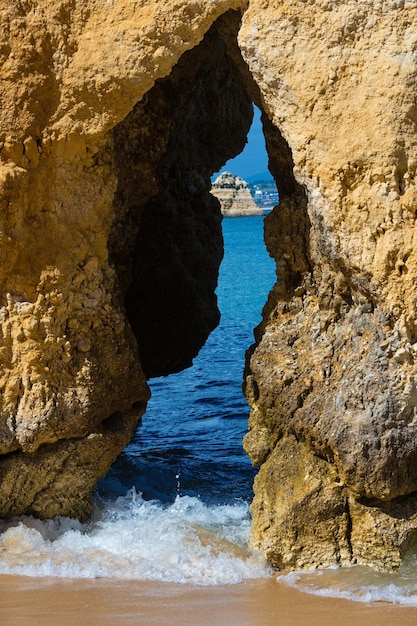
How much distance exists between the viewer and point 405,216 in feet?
17.7

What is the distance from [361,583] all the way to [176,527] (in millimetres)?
1384

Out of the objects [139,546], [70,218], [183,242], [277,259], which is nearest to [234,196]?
[183,242]

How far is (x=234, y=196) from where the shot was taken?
57.9 m

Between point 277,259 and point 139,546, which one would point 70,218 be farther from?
point 139,546

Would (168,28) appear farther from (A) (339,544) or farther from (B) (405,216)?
(A) (339,544)

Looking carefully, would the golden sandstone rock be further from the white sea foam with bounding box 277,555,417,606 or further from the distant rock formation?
the distant rock formation

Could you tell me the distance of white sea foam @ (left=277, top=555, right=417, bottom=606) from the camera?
5.36 metres

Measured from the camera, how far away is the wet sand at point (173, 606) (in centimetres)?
505

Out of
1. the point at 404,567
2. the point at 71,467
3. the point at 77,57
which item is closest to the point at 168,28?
the point at 77,57

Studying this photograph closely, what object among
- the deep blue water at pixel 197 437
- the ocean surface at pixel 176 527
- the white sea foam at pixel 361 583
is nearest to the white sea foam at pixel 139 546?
the ocean surface at pixel 176 527

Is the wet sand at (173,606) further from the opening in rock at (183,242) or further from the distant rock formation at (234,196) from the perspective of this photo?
the distant rock formation at (234,196)

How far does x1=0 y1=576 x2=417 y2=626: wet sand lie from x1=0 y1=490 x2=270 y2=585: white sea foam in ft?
0.44

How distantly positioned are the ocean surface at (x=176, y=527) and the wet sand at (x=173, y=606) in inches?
5.0

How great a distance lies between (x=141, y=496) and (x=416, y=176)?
127 inches
